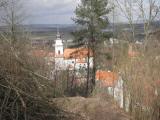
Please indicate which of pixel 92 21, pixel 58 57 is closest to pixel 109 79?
pixel 58 57

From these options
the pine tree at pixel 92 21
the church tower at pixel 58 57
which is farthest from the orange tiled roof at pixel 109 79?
the pine tree at pixel 92 21

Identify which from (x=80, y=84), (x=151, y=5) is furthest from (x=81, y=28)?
(x=151, y=5)

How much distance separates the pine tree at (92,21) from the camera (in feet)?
128

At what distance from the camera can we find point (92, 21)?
39.6 metres

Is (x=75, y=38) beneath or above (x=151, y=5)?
beneath

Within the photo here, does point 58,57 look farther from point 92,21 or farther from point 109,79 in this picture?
point 109,79

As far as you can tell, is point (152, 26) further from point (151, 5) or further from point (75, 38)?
point (75, 38)

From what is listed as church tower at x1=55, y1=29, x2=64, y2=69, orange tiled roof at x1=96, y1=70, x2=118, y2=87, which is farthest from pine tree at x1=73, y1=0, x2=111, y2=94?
orange tiled roof at x1=96, y1=70, x2=118, y2=87

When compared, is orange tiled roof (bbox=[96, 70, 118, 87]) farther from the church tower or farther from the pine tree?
the pine tree

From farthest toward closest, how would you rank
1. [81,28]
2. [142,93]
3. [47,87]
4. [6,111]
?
[81,28], [142,93], [47,87], [6,111]

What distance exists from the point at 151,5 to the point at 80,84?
33.6ft

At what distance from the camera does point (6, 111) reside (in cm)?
436

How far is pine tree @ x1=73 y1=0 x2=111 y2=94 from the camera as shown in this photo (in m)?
39.2

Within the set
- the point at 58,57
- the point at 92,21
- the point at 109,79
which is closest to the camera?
the point at 109,79
